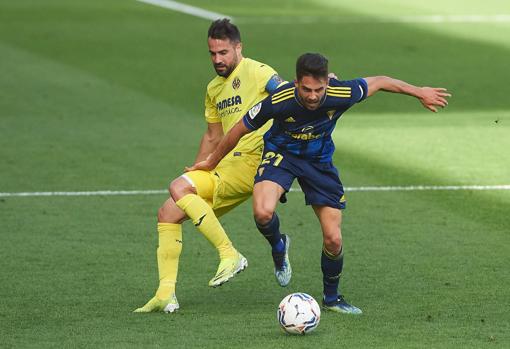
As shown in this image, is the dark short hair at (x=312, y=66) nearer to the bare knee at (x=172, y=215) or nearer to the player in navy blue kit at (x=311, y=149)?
the player in navy blue kit at (x=311, y=149)

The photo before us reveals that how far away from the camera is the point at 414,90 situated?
7.28 meters

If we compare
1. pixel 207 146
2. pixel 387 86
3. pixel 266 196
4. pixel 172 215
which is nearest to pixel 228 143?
pixel 266 196

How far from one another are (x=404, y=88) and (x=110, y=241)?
2.97 m

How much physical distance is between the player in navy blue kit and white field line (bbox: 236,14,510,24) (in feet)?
48.5

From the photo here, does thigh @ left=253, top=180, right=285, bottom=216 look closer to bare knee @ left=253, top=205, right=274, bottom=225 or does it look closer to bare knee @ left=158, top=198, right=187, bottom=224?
bare knee @ left=253, top=205, right=274, bottom=225

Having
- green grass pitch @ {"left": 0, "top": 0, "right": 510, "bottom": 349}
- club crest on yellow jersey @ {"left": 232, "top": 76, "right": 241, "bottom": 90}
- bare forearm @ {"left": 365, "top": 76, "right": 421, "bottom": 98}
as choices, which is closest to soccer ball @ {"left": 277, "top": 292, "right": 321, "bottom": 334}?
green grass pitch @ {"left": 0, "top": 0, "right": 510, "bottom": 349}

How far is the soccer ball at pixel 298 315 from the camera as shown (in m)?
6.75

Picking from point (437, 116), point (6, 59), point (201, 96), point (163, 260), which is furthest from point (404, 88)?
point (6, 59)

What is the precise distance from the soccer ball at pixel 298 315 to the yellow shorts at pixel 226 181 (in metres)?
1.08

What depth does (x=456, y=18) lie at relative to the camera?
73.5 feet

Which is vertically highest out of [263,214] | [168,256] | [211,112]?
[211,112]

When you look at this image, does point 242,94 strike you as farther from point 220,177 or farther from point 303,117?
point 303,117

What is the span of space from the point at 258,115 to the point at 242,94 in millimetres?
667

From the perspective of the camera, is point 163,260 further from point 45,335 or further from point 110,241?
point 110,241
